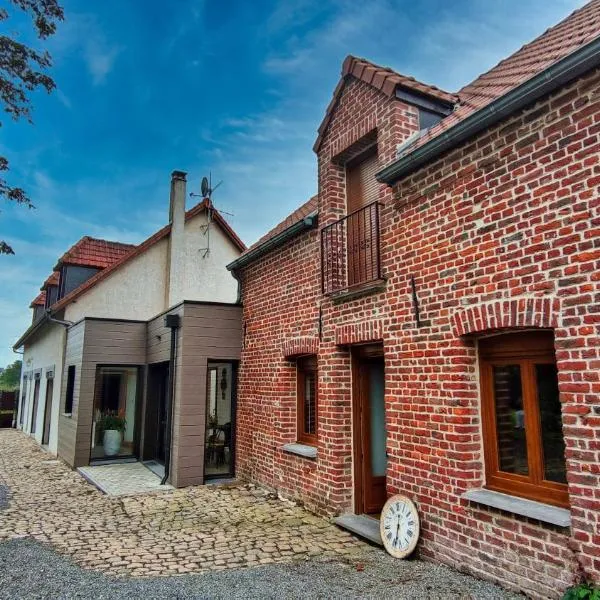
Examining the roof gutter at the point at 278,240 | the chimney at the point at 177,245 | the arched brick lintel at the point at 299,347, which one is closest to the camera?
the arched brick lintel at the point at 299,347

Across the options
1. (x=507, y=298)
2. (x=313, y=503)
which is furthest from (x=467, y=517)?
(x=313, y=503)

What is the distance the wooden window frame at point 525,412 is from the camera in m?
3.78

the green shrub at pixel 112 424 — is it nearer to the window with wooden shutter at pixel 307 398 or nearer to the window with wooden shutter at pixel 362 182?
the window with wooden shutter at pixel 307 398

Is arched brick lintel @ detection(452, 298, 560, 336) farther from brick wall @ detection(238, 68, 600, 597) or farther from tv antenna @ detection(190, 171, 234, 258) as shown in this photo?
tv antenna @ detection(190, 171, 234, 258)

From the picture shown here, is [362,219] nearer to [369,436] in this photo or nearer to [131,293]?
[369,436]

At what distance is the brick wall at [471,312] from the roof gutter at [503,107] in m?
0.11

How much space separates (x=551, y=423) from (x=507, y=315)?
96 cm

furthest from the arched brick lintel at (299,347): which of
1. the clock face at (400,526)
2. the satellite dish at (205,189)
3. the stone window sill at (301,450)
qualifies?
the satellite dish at (205,189)

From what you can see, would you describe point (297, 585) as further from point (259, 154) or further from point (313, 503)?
point (259, 154)

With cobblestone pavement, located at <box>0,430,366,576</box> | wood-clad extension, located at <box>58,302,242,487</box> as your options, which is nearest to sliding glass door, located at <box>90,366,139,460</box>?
wood-clad extension, located at <box>58,302,242,487</box>

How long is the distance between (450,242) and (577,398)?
186cm

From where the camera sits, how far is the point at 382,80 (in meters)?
5.83

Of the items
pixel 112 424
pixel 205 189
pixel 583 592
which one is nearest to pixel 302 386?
pixel 583 592

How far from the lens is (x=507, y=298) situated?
12.8 feet
